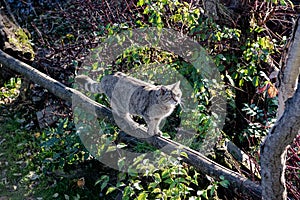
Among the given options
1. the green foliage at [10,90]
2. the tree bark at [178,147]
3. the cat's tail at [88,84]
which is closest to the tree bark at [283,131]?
the tree bark at [178,147]

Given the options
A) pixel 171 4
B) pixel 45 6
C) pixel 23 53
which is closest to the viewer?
pixel 171 4

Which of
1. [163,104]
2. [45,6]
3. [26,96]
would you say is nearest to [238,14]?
[163,104]

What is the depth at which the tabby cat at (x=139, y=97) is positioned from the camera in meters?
3.57

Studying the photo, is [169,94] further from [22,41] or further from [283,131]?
[22,41]

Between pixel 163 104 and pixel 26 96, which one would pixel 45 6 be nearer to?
pixel 26 96

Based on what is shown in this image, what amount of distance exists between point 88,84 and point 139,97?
83 centimetres

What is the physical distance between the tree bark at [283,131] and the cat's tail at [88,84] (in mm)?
2244

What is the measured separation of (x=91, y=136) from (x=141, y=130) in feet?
1.78

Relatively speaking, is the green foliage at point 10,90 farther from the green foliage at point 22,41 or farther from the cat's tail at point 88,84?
the cat's tail at point 88,84

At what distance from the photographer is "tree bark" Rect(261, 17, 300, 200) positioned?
7.41 ft

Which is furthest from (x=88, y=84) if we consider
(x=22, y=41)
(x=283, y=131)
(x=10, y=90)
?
(x=283, y=131)

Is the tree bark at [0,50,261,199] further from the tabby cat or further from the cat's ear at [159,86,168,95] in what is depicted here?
the cat's ear at [159,86,168,95]

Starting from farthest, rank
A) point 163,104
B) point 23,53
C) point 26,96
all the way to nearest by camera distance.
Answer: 1. point 23,53
2. point 26,96
3. point 163,104

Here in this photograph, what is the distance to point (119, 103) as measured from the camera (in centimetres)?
403
